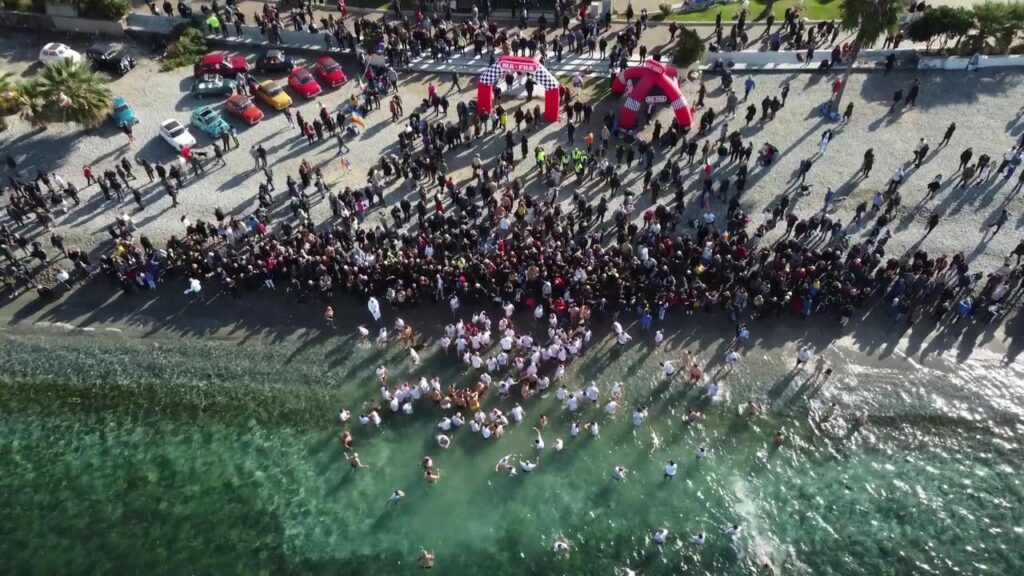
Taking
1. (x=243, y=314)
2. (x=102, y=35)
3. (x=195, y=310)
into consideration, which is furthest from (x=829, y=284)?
(x=102, y=35)

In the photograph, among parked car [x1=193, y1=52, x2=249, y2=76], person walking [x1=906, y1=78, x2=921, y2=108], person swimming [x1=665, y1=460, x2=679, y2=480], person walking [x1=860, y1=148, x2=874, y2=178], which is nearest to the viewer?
person swimming [x1=665, y1=460, x2=679, y2=480]

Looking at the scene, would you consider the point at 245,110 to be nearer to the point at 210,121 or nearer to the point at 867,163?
the point at 210,121

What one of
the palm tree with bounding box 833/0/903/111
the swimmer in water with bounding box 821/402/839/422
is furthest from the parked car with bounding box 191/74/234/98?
the swimmer in water with bounding box 821/402/839/422

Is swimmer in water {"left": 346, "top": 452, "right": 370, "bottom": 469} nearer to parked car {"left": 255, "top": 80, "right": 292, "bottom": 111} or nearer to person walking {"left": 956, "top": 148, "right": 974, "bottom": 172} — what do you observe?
parked car {"left": 255, "top": 80, "right": 292, "bottom": 111}

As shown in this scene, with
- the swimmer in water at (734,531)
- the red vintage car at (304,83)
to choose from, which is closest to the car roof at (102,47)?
the red vintage car at (304,83)

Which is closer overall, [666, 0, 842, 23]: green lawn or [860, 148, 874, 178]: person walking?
[860, 148, 874, 178]: person walking

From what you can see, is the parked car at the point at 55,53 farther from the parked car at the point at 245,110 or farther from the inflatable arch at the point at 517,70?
the inflatable arch at the point at 517,70

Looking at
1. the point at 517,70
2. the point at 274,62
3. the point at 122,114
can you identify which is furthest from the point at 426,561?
the point at 274,62
